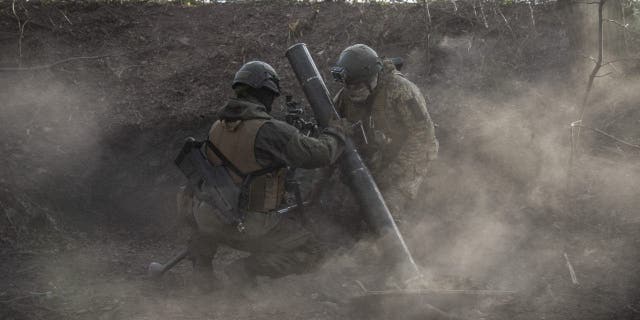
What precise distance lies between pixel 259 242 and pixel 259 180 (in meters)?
0.51

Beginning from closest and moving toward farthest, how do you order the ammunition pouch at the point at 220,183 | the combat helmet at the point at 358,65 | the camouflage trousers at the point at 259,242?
the ammunition pouch at the point at 220,183 < the camouflage trousers at the point at 259,242 < the combat helmet at the point at 358,65

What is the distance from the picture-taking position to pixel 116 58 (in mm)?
7582

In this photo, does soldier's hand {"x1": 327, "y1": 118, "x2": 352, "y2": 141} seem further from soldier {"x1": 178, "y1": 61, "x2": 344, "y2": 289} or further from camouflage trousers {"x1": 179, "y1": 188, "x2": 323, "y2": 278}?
camouflage trousers {"x1": 179, "y1": 188, "x2": 323, "y2": 278}

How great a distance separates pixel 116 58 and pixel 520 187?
5.61m

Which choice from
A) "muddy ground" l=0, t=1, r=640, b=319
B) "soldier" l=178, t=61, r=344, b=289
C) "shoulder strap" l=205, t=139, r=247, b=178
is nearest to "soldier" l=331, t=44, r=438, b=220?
"muddy ground" l=0, t=1, r=640, b=319

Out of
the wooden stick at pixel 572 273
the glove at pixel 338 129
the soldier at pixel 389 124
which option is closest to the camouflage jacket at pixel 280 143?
the glove at pixel 338 129

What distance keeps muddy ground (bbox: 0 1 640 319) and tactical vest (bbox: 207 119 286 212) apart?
0.86 metres

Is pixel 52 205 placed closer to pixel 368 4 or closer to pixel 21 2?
pixel 21 2

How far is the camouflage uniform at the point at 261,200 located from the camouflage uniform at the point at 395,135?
1095 mm

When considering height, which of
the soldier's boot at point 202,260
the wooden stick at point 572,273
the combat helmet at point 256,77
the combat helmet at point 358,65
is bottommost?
the wooden stick at point 572,273

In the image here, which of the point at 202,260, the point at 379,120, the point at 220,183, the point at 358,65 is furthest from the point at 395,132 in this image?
the point at 202,260

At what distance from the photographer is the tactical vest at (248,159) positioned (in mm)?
3922

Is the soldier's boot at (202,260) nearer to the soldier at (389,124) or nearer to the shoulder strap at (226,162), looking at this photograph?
the shoulder strap at (226,162)

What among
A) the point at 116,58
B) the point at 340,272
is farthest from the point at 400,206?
the point at 116,58
